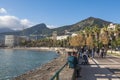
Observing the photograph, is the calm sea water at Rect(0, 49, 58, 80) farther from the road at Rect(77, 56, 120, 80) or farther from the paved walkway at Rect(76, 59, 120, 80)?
the paved walkway at Rect(76, 59, 120, 80)

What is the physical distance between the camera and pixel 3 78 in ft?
131

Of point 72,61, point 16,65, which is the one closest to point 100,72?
point 72,61

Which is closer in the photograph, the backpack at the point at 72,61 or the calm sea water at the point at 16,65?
the backpack at the point at 72,61

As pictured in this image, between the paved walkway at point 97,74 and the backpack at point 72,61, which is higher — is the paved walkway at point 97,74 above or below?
below

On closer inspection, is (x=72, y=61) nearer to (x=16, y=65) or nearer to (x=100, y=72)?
(x=100, y=72)

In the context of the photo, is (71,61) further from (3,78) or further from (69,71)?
(3,78)

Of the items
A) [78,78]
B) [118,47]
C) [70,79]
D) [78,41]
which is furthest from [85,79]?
[78,41]

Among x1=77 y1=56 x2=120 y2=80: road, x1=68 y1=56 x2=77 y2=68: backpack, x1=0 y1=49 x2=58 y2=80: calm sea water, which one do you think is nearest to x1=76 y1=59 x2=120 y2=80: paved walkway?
x1=77 y1=56 x2=120 y2=80: road

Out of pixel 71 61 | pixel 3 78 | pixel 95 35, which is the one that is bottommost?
pixel 3 78

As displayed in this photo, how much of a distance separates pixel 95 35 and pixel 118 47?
28690mm

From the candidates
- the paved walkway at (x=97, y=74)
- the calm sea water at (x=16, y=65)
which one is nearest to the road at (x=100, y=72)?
the paved walkway at (x=97, y=74)

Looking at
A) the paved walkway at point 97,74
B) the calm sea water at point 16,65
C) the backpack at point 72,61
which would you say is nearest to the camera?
the backpack at point 72,61

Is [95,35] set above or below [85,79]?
above

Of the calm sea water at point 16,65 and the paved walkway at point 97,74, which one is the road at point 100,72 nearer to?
the paved walkway at point 97,74
